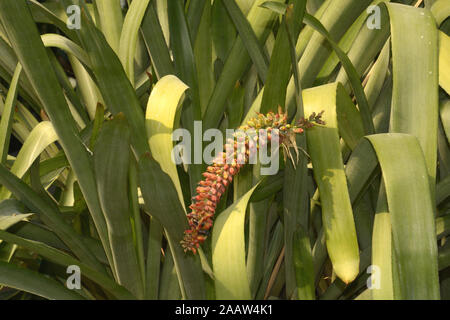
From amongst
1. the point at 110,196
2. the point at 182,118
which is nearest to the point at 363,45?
the point at 182,118

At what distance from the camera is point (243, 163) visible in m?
0.50

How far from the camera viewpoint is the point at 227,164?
50cm

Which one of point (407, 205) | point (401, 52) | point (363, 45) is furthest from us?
point (363, 45)

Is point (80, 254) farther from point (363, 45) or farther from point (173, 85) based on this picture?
point (363, 45)

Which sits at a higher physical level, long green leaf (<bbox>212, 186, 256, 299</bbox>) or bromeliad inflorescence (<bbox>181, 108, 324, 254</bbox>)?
bromeliad inflorescence (<bbox>181, 108, 324, 254</bbox>)

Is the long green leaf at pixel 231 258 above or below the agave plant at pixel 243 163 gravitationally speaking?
below

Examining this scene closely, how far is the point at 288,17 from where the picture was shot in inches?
21.6

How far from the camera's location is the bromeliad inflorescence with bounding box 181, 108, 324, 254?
1.64ft

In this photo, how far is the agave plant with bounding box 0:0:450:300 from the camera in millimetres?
505

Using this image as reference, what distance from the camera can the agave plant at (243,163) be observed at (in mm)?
505

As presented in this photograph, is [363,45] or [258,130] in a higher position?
[363,45]

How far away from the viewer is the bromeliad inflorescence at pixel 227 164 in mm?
499

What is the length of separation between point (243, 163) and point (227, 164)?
1 centimetres

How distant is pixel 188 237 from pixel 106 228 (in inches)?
5.3
